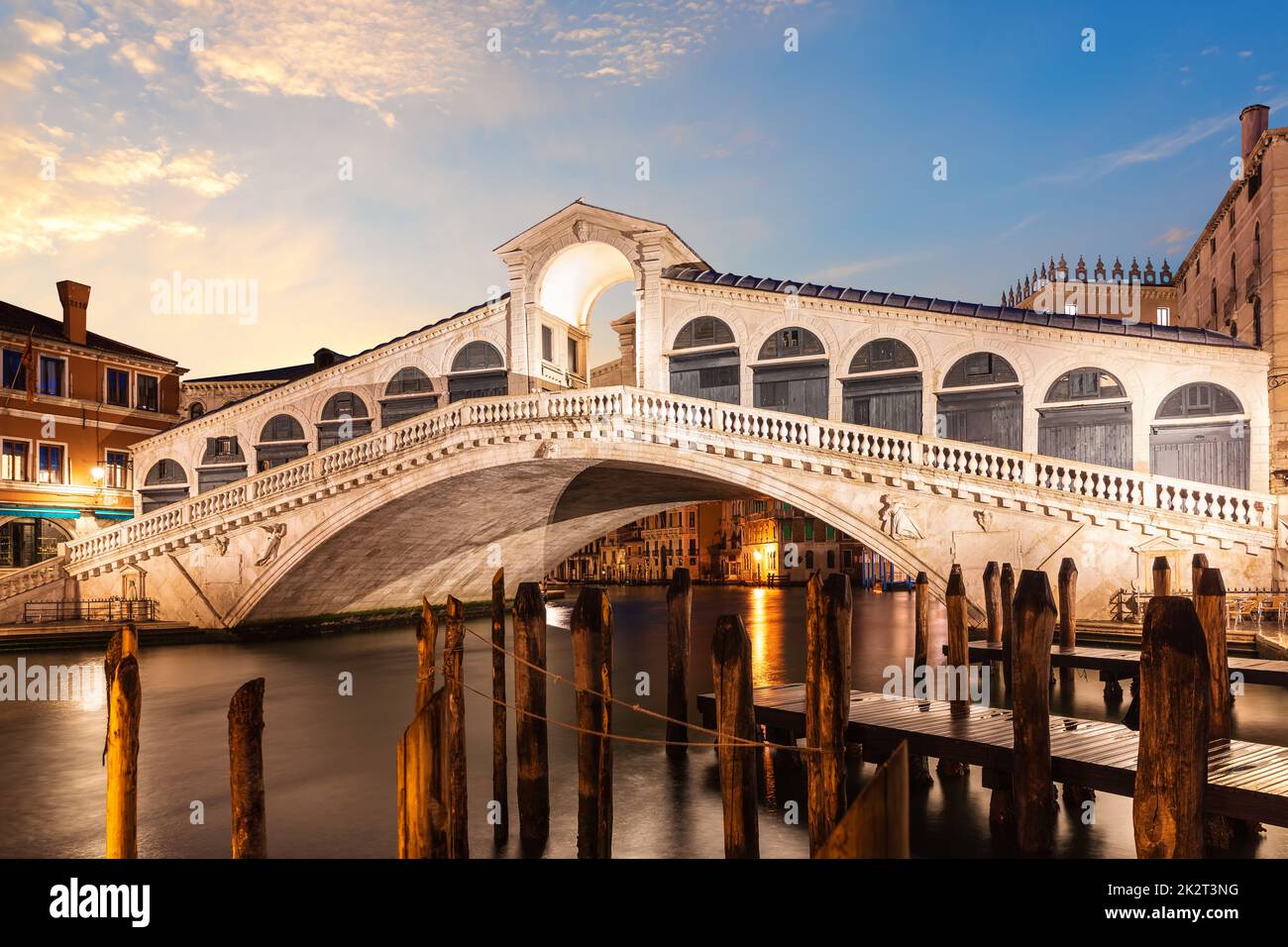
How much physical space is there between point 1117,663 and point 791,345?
1007 centimetres

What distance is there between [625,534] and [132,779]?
68.8 m

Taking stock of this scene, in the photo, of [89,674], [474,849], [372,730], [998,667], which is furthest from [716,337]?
[474,849]

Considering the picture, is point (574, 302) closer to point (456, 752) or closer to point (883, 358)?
point (883, 358)

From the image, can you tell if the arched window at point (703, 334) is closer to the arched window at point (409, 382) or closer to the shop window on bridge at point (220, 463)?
the arched window at point (409, 382)

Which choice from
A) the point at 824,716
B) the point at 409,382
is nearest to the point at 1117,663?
the point at 824,716

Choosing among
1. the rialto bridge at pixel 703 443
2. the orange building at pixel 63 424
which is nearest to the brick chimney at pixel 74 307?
the orange building at pixel 63 424

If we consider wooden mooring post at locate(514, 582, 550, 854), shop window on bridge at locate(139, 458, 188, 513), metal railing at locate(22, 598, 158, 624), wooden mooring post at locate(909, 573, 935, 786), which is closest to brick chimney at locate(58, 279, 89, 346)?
shop window on bridge at locate(139, 458, 188, 513)

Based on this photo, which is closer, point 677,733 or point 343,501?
point 677,733

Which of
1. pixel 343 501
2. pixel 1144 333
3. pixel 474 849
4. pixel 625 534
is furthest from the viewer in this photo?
pixel 625 534

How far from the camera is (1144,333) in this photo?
15852mm

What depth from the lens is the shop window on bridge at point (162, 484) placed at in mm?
24156

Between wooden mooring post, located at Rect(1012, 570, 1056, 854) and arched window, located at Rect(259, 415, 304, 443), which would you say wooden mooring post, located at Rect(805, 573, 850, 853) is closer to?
wooden mooring post, located at Rect(1012, 570, 1056, 854)

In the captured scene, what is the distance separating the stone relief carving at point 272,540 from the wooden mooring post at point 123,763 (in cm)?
1351
